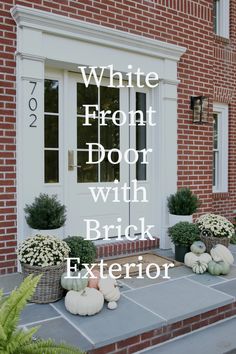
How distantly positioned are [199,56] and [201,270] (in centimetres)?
305

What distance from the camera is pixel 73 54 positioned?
13.1 feet

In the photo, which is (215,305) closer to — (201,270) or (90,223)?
(201,270)

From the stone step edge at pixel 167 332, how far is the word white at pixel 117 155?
219 cm

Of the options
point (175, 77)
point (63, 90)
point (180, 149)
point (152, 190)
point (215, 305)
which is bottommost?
point (215, 305)

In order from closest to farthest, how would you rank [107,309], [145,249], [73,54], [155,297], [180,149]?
[107,309] → [155,297] → [73,54] → [145,249] → [180,149]

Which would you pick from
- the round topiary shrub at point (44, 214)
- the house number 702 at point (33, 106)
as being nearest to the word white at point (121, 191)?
the round topiary shrub at point (44, 214)

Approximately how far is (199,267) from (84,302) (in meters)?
1.58

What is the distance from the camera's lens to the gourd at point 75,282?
118 inches

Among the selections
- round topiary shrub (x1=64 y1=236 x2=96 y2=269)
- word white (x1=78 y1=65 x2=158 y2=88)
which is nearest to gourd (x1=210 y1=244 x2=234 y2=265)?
round topiary shrub (x1=64 y1=236 x2=96 y2=269)

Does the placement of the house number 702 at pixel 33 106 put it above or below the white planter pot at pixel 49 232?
above

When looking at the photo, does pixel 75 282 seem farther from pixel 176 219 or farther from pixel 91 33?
pixel 91 33

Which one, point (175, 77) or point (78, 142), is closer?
point (78, 142)

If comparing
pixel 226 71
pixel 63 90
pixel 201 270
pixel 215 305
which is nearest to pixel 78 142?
pixel 63 90

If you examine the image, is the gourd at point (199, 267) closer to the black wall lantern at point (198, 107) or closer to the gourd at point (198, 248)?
the gourd at point (198, 248)
